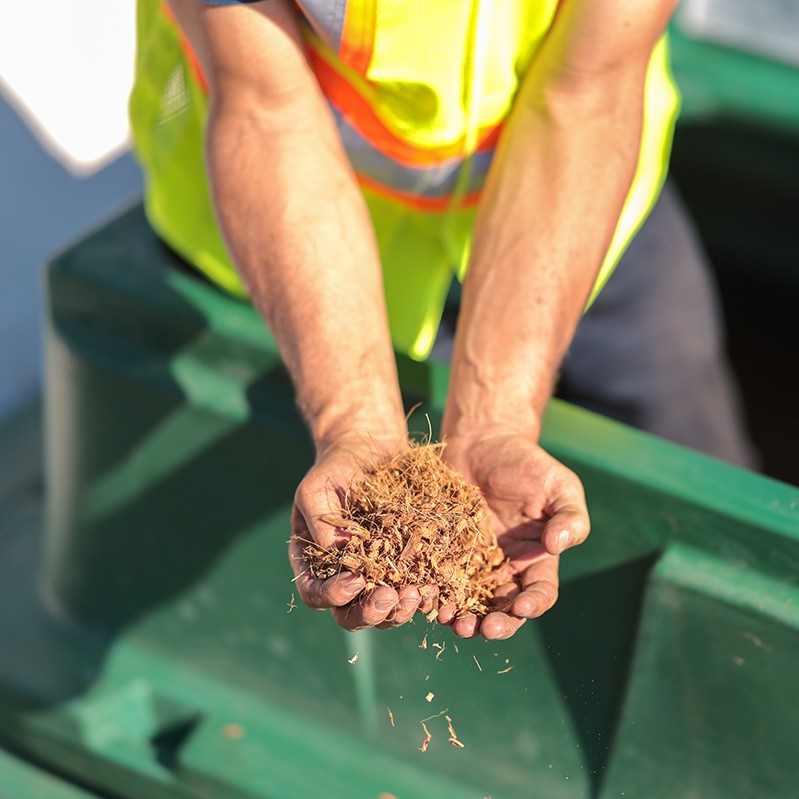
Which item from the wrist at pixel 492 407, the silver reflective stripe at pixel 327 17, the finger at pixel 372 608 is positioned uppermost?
the silver reflective stripe at pixel 327 17

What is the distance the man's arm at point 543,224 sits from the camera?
1048 mm

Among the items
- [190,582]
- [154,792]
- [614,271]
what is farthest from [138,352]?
[614,271]

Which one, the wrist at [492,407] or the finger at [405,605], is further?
the wrist at [492,407]

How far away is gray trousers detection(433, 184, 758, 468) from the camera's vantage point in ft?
5.39

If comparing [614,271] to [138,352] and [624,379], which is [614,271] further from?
[138,352]

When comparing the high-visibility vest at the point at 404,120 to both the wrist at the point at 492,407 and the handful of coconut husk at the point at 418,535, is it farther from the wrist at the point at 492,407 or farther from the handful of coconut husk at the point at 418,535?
the handful of coconut husk at the point at 418,535

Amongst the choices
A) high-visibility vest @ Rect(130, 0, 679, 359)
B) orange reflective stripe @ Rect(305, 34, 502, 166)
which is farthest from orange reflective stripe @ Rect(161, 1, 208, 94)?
orange reflective stripe @ Rect(305, 34, 502, 166)

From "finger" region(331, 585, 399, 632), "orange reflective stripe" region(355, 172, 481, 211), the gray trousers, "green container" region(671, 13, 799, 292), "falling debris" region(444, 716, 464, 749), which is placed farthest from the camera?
"green container" region(671, 13, 799, 292)

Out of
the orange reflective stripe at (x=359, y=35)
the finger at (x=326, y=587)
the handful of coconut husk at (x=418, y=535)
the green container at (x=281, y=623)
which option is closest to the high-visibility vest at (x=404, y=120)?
the orange reflective stripe at (x=359, y=35)

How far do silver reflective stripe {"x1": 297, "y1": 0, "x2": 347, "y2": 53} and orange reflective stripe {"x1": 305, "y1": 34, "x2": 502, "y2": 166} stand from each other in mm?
53

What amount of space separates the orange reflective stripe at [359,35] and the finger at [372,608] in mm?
516

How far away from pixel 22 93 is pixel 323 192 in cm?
166

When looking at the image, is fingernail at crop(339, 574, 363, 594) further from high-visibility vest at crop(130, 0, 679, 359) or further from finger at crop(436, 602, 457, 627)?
high-visibility vest at crop(130, 0, 679, 359)

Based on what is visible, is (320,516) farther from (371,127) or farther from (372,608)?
(371,127)
